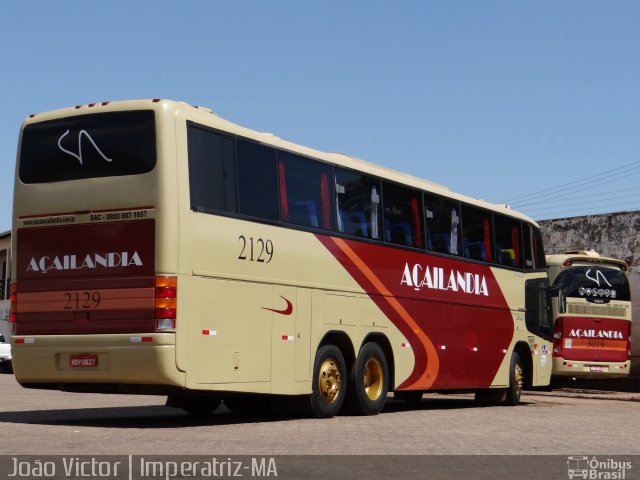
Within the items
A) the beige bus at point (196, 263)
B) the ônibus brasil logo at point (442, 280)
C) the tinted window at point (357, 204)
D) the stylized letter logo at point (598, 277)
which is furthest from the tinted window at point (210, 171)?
the stylized letter logo at point (598, 277)

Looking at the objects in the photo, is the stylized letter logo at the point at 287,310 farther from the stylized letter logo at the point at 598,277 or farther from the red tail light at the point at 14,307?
the stylized letter logo at the point at 598,277

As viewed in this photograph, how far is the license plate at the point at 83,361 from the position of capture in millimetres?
13663

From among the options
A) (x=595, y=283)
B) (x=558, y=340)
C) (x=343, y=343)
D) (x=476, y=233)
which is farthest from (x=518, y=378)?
(x=595, y=283)

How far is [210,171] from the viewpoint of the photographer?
13977 mm

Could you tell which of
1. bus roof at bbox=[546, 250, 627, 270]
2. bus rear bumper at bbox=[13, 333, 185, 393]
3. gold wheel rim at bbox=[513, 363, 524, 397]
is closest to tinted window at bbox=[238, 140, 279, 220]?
bus rear bumper at bbox=[13, 333, 185, 393]

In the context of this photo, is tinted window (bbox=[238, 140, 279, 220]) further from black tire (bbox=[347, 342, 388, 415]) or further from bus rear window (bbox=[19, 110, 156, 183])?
black tire (bbox=[347, 342, 388, 415])

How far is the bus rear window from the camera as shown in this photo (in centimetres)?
1354

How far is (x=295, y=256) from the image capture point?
50.9 ft

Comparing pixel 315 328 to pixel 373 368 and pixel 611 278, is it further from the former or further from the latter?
pixel 611 278

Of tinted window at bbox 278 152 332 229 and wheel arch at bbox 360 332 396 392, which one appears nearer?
tinted window at bbox 278 152 332 229

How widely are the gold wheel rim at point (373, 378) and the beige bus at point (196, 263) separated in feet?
0.09

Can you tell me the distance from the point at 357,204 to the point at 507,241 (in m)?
5.94

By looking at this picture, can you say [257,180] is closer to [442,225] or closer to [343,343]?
[343,343]

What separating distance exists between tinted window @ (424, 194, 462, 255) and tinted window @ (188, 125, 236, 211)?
567 centimetres
